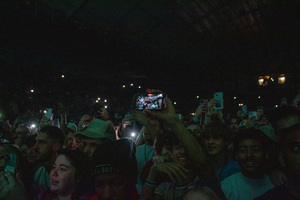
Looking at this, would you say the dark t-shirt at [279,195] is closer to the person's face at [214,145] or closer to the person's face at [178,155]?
the person's face at [178,155]

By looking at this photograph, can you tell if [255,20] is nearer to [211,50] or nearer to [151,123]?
[211,50]

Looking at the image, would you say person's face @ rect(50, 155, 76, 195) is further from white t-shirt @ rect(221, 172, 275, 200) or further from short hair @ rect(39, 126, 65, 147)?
white t-shirt @ rect(221, 172, 275, 200)

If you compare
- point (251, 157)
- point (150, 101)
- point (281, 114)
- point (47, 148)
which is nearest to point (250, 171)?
point (251, 157)

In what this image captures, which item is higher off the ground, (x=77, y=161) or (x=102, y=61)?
(x=102, y=61)

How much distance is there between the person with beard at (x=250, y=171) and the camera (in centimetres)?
224

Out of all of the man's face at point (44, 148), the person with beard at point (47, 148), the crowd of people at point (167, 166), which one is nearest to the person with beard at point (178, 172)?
the crowd of people at point (167, 166)

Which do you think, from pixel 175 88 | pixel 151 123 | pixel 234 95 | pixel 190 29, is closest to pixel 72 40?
pixel 190 29

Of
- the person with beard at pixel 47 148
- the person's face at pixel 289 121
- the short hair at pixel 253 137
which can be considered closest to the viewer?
the short hair at pixel 253 137

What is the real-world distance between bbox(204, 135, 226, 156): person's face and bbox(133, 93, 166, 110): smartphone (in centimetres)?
92

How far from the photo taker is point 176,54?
49.6 feet

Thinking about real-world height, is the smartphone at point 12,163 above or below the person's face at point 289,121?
below

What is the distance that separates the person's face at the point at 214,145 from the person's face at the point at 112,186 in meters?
1.36

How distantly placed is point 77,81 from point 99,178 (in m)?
17.0

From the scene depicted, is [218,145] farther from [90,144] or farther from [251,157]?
[90,144]
